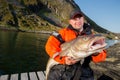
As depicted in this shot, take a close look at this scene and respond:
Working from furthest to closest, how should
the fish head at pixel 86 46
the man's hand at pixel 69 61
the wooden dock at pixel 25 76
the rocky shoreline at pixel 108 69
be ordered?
the wooden dock at pixel 25 76 → the rocky shoreline at pixel 108 69 → the man's hand at pixel 69 61 → the fish head at pixel 86 46

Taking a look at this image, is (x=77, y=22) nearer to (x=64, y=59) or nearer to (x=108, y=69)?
(x=64, y=59)

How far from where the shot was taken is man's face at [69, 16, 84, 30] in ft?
24.7

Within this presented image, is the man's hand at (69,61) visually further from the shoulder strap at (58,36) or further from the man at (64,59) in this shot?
the shoulder strap at (58,36)

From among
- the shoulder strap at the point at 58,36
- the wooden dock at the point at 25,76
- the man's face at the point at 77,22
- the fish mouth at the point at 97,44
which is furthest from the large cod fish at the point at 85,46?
the wooden dock at the point at 25,76

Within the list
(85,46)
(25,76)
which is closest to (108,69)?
(25,76)

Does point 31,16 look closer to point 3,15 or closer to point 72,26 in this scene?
point 3,15

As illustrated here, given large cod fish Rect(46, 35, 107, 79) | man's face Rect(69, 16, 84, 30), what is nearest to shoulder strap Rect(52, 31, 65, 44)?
man's face Rect(69, 16, 84, 30)

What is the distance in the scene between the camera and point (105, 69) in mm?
12648

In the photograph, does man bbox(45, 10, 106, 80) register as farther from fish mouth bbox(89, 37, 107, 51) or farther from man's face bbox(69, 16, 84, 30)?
fish mouth bbox(89, 37, 107, 51)

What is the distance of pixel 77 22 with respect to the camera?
7.57 metres

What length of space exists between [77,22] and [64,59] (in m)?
1.20

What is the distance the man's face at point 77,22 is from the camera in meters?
7.53

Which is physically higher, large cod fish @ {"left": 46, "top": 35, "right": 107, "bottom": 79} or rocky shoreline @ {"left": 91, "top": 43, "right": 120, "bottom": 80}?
large cod fish @ {"left": 46, "top": 35, "right": 107, "bottom": 79}

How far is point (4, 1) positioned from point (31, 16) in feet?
79.1
